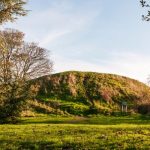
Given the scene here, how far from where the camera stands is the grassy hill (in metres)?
77.9

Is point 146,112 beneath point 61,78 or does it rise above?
beneath

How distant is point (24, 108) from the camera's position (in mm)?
57156

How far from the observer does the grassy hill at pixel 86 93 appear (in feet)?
256

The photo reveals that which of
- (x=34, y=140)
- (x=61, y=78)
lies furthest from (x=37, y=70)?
(x=34, y=140)

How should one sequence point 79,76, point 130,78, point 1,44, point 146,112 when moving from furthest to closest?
point 130,78 < point 79,76 < point 146,112 < point 1,44

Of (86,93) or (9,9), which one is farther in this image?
(86,93)

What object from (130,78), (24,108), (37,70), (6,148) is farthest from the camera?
(130,78)

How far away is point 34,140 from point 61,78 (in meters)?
69.5

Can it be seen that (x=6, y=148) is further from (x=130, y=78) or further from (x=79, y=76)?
(x=130, y=78)

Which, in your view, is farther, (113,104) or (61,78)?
(61,78)

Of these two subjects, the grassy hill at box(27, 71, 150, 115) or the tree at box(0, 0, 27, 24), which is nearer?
the tree at box(0, 0, 27, 24)

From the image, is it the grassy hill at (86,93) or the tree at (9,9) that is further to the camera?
the grassy hill at (86,93)

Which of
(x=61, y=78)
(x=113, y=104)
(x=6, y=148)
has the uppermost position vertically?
(x=61, y=78)

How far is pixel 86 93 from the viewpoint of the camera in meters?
91.8
